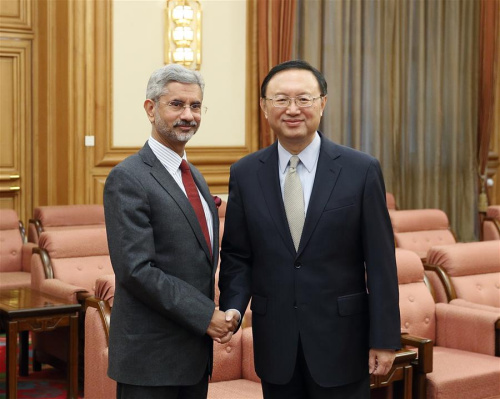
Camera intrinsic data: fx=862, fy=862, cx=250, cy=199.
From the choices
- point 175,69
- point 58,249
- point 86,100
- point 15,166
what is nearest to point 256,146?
point 86,100

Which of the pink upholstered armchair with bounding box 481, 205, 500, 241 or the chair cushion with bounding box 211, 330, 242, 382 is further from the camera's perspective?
the pink upholstered armchair with bounding box 481, 205, 500, 241

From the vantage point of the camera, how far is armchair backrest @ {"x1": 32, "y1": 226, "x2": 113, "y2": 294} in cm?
527

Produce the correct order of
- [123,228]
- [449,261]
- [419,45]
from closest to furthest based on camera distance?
[123,228] < [449,261] < [419,45]

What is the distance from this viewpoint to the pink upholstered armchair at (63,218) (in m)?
6.84

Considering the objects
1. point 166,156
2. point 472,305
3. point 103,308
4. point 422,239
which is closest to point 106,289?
point 103,308

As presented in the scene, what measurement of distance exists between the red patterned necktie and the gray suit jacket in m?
0.04

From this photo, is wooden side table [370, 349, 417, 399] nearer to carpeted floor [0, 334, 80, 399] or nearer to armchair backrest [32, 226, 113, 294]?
carpeted floor [0, 334, 80, 399]

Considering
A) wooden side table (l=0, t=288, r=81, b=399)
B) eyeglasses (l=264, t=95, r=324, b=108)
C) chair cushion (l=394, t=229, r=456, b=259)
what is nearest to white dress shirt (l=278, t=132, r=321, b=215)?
eyeglasses (l=264, t=95, r=324, b=108)

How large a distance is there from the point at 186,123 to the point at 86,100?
18.4 ft

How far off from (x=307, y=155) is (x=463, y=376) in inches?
82.6

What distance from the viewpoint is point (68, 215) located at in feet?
22.9

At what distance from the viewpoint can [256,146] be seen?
8625 mm

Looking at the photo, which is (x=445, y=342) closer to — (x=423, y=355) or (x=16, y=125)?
(x=423, y=355)

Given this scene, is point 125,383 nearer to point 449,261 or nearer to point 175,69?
point 175,69
